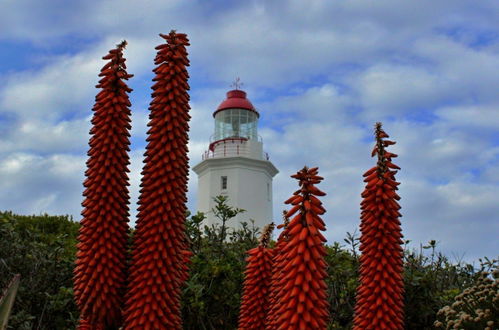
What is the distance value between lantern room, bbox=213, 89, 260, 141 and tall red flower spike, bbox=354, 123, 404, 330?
3352 cm

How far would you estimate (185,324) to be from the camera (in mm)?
5578

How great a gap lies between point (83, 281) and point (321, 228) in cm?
164

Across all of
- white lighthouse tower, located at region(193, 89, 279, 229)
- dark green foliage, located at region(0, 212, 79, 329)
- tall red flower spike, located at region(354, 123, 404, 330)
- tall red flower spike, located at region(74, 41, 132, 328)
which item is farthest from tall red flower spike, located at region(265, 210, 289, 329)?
white lighthouse tower, located at region(193, 89, 279, 229)

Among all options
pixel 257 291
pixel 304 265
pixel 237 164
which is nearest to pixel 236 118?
pixel 237 164

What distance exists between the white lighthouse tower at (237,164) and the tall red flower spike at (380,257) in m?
32.5

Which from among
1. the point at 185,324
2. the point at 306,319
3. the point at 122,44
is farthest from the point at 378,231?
the point at 185,324

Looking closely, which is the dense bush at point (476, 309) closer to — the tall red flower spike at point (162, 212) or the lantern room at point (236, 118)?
the tall red flower spike at point (162, 212)

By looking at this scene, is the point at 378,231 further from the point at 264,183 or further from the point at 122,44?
the point at 264,183

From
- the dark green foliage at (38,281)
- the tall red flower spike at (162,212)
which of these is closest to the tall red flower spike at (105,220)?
the tall red flower spike at (162,212)

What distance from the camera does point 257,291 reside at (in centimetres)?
410

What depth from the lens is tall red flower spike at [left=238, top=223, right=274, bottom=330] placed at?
4035 mm

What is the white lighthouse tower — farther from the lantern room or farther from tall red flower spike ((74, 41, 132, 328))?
tall red flower spike ((74, 41, 132, 328))

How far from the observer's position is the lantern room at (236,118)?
37.4 meters

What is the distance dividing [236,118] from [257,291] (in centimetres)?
3402
